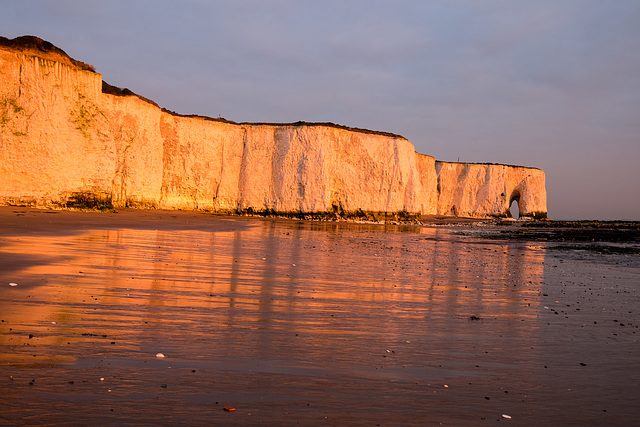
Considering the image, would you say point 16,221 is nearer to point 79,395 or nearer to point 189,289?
point 189,289

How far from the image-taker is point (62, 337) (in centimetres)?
397

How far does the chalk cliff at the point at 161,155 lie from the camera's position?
992 inches

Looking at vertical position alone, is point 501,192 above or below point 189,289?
above

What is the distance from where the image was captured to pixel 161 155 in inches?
1587

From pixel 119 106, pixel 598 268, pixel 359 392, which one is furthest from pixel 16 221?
pixel 119 106

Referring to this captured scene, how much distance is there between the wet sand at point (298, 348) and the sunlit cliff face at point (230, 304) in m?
0.03

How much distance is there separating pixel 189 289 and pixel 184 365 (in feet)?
10.7

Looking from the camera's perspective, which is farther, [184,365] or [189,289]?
[189,289]

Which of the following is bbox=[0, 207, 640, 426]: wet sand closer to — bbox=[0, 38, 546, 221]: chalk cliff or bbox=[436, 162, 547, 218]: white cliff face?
bbox=[0, 38, 546, 221]: chalk cliff

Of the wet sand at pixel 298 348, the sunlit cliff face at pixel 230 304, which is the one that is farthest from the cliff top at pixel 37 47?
the wet sand at pixel 298 348

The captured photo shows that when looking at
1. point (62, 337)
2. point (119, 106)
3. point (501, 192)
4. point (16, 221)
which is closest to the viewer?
point (62, 337)

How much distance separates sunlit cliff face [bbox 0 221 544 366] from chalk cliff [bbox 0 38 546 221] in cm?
1636

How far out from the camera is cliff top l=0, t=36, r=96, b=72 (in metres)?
26.0

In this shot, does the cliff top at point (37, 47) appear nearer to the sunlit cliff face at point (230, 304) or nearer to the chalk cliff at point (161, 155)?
the chalk cliff at point (161, 155)
